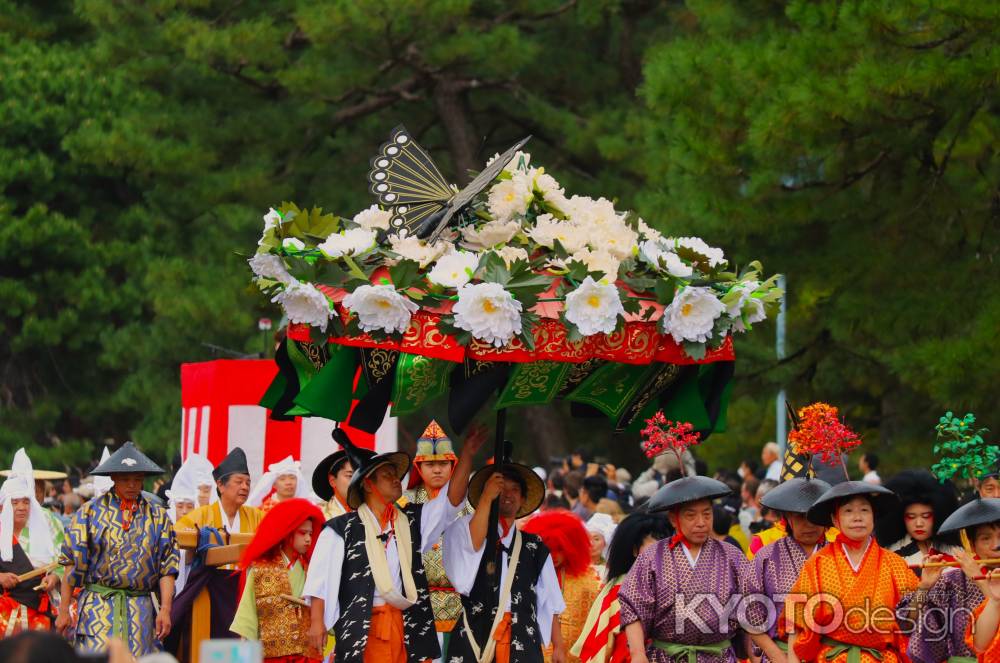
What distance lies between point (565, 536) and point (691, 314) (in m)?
2.42

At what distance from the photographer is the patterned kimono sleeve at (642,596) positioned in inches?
301

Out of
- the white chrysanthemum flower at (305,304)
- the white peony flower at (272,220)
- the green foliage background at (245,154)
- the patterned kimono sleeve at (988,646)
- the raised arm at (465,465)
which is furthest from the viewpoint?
the green foliage background at (245,154)

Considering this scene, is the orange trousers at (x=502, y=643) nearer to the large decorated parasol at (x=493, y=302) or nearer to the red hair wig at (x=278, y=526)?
the large decorated parasol at (x=493, y=302)

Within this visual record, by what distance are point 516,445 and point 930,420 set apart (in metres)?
10.7

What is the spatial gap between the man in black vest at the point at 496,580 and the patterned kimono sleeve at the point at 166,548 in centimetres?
246

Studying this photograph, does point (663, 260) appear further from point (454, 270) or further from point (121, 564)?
point (121, 564)

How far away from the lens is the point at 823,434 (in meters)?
7.56

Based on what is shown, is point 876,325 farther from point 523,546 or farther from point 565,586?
point 523,546

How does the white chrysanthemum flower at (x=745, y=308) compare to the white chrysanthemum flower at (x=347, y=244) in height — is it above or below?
below

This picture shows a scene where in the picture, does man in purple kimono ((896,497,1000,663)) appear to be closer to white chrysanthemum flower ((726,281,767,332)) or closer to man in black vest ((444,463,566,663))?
white chrysanthemum flower ((726,281,767,332))

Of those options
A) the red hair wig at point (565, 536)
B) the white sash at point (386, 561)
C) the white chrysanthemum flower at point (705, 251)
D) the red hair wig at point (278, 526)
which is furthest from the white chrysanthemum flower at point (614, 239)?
the red hair wig at point (278, 526)

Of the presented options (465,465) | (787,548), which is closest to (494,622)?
(465,465)

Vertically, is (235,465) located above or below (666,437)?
above

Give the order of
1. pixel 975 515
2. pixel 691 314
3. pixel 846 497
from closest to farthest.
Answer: pixel 975 515 < pixel 691 314 < pixel 846 497
